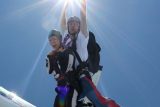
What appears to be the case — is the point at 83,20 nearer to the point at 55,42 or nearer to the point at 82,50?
the point at 82,50

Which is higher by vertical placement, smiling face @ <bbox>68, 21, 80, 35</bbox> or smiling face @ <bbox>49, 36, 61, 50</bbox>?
smiling face @ <bbox>68, 21, 80, 35</bbox>

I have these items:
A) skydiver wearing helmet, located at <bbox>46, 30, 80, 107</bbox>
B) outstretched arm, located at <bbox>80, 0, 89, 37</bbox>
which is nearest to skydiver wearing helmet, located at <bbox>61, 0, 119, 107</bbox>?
outstretched arm, located at <bbox>80, 0, 89, 37</bbox>

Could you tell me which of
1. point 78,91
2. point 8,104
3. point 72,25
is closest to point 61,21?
point 72,25

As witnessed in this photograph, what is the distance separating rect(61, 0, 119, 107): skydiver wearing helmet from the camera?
7.96m

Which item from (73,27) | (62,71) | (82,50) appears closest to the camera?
(62,71)

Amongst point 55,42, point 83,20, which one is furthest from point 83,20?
point 55,42

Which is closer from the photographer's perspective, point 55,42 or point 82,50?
point 55,42

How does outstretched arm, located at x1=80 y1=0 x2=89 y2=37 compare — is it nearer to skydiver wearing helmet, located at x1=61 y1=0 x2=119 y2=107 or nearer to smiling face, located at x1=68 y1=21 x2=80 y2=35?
skydiver wearing helmet, located at x1=61 y1=0 x2=119 y2=107

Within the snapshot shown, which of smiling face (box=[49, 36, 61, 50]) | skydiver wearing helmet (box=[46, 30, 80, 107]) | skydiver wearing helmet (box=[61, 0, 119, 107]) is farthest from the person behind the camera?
smiling face (box=[49, 36, 61, 50])

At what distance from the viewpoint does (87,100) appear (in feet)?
26.4

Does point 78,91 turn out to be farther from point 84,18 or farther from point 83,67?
point 84,18

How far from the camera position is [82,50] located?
8.35 m

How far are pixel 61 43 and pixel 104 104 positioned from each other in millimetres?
1864

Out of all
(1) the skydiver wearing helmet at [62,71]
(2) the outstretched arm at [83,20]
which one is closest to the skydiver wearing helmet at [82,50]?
(2) the outstretched arm at [83,20]
